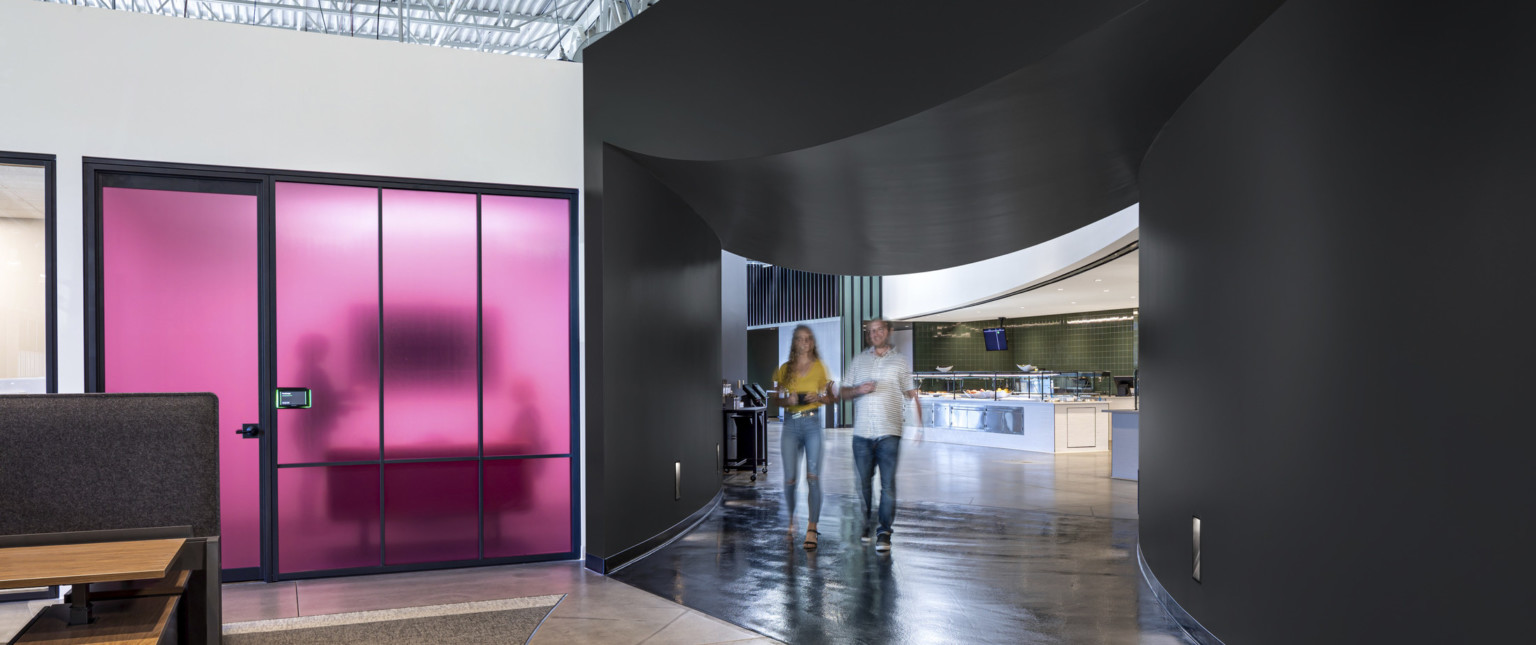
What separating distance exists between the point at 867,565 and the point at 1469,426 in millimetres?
3720

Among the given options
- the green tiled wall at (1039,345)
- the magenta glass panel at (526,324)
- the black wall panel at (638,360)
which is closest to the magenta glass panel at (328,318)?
the magenta glass panel at (526,324)

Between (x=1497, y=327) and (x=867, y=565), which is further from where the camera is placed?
(x=867, y=565)

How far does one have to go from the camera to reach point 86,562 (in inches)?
81.3

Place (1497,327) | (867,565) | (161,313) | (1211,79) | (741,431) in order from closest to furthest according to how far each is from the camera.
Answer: (1497,327) < (1211,79) < (161,313) < (867,565) < (741,431)

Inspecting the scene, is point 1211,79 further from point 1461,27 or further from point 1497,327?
point 1497,327

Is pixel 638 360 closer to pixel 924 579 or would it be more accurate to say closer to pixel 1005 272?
pixel 924 579

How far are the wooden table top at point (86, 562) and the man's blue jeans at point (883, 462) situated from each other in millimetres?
4214

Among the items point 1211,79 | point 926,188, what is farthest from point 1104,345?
point 1211,79

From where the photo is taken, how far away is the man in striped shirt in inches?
229

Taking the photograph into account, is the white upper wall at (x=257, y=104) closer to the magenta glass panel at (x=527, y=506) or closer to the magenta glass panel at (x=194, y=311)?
the magenta glass panel at (x=194, y=311)

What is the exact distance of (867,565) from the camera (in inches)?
217

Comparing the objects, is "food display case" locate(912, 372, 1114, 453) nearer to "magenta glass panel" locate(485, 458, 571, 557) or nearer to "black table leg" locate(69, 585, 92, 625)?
"magenta glass panel" locate(485, 458, 571, 557)

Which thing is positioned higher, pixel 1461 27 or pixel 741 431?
pixel 1461 27

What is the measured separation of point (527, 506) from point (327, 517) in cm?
121
